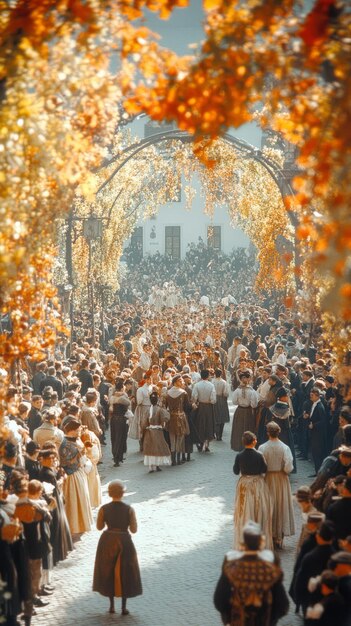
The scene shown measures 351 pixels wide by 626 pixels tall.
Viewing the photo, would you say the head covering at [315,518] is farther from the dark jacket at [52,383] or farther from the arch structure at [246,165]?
the dark jacket at [52,383]

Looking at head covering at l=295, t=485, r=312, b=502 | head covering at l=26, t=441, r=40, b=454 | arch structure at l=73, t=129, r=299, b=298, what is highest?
arch structure at l=73, t=129, r=299, b=298

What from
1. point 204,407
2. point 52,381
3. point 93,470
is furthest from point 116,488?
point 204,407

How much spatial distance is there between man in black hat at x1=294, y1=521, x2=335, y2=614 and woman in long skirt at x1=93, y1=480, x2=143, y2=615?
93.3 inches

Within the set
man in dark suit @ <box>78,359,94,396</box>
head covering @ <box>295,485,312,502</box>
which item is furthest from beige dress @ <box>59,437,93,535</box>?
man in dark suit @ <box>78,359,94,396</box>

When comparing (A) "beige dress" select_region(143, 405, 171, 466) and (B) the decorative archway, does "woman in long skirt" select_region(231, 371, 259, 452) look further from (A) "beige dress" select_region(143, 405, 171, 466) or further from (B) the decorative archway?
(B) the decorative archway

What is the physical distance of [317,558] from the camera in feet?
32.6

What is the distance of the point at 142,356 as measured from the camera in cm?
2595

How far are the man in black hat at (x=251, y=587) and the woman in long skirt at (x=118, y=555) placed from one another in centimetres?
285

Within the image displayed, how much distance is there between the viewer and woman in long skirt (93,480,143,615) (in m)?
11.9

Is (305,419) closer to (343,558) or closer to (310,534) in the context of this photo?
(310,534)

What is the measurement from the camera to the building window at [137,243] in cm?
6982

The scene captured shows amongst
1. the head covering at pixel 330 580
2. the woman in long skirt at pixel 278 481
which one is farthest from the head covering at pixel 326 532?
the woman in long skirt at pixel 278 481

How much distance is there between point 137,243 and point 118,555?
197 feet

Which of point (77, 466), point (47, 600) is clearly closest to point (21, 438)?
point (77, 466)
